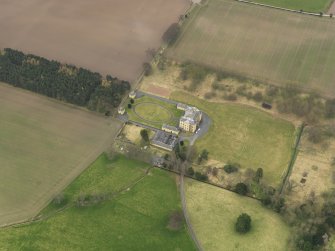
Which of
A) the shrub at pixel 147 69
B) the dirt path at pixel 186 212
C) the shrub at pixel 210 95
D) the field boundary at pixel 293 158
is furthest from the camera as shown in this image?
the shrub at pixel 147 69

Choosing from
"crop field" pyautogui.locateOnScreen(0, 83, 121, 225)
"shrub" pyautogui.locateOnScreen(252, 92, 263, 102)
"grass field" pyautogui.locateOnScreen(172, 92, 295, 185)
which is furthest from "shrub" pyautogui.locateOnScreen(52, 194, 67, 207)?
"shrub" pyautogui.locateOnScreen(252, 92, 263, 102)

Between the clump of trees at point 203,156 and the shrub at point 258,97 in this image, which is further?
the shrub at point 258,97

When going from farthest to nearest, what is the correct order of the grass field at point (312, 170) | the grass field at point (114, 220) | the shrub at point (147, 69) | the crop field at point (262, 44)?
the shrub at point (147, 69) < the crop field at point (262, 44) < the grass field at point (312, 170) < the grass field at point (114, 220)

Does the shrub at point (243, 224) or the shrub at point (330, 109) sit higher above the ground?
the shrub at point (330, 109)

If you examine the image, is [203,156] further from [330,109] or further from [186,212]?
[330,109]

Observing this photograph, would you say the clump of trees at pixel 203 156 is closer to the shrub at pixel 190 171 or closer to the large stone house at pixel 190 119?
the shrub at pixel 190 171

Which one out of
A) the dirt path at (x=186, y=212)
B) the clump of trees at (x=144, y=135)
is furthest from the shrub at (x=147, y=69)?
the dirt path at (x=186, y=212)

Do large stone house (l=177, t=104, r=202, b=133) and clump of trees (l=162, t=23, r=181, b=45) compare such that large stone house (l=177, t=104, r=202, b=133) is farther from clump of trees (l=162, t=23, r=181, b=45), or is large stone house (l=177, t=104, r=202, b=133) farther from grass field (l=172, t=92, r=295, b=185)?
clump of trees (l=162, t=23, r=181, b=45)

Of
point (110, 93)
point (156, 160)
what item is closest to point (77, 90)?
point (110, 93)
